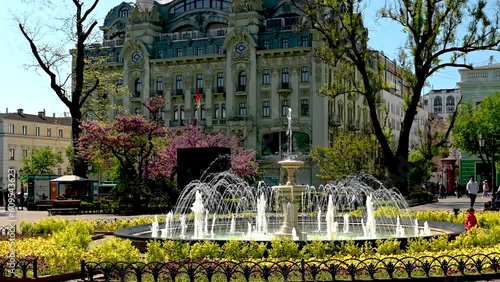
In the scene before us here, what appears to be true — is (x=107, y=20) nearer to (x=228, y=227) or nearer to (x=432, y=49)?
(x=432, y=49)

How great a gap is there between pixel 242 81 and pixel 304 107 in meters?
6.52

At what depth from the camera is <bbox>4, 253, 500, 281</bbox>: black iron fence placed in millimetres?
10766

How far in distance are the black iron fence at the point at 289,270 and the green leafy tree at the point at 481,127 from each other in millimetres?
37334

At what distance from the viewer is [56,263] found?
39.7ft

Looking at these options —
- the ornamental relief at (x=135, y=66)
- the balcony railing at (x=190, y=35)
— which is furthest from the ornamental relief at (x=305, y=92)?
the ornamental relief at (x=135, y=66)

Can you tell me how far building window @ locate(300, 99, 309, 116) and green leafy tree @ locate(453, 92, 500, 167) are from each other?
40.5 feet

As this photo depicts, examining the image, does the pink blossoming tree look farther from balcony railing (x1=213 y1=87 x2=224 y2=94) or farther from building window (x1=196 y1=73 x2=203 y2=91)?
building window (x1=196 y1=73 x2=203 y2=91)

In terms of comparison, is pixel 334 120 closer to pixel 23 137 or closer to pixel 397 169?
pixel 397 169

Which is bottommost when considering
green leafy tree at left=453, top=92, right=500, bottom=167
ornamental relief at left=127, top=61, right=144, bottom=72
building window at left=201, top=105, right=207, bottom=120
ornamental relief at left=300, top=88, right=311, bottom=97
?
green leafy tree at left=453, top=92, right=500, bottom=167

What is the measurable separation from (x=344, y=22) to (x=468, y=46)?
594 centimetres

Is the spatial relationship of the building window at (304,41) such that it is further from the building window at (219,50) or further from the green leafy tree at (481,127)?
the green leafy tree at (481,127)

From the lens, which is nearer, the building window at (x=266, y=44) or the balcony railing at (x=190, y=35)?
the building window at (x=266, y=44)

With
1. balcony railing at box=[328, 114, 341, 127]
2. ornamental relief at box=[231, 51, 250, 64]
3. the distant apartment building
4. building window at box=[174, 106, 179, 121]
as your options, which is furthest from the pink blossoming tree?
the distant apartment building

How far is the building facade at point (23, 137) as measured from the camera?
278 ft
